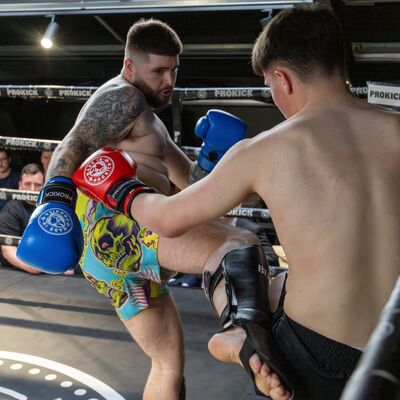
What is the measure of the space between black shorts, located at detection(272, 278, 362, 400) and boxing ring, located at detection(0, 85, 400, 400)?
0.75 meters

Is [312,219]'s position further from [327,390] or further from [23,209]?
[23,209]

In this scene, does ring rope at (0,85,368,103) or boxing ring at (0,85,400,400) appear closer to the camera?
boxing ring at (0,85,400,400)

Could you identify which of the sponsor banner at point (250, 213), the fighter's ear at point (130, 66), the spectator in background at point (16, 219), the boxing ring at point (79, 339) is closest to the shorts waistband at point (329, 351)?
the boxing ring at point (79, 339)

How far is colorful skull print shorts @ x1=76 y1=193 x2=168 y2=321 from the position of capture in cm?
150

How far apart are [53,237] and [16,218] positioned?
1751 mm

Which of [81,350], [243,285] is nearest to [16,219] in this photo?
[81,350]

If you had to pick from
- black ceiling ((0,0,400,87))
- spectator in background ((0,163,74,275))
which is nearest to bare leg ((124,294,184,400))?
spectator in background ((0,163,74,275))

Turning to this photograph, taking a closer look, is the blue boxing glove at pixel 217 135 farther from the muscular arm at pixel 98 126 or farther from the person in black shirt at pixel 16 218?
the person in black shirt at pixel 16 218

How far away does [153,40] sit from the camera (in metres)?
1.88

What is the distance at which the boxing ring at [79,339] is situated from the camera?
72.1 inches

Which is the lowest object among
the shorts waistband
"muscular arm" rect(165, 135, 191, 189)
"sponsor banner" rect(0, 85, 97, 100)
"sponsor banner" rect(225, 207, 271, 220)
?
"sponsor banner" rect(225, 207, 271, 220)

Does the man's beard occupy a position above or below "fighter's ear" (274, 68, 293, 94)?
below

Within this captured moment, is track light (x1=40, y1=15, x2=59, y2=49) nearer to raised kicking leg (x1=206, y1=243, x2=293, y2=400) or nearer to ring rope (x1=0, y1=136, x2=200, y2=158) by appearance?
ring rope (x1=0, y1=136, x2=200, y2=158)

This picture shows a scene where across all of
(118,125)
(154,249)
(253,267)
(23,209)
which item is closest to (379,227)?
(253,267)
